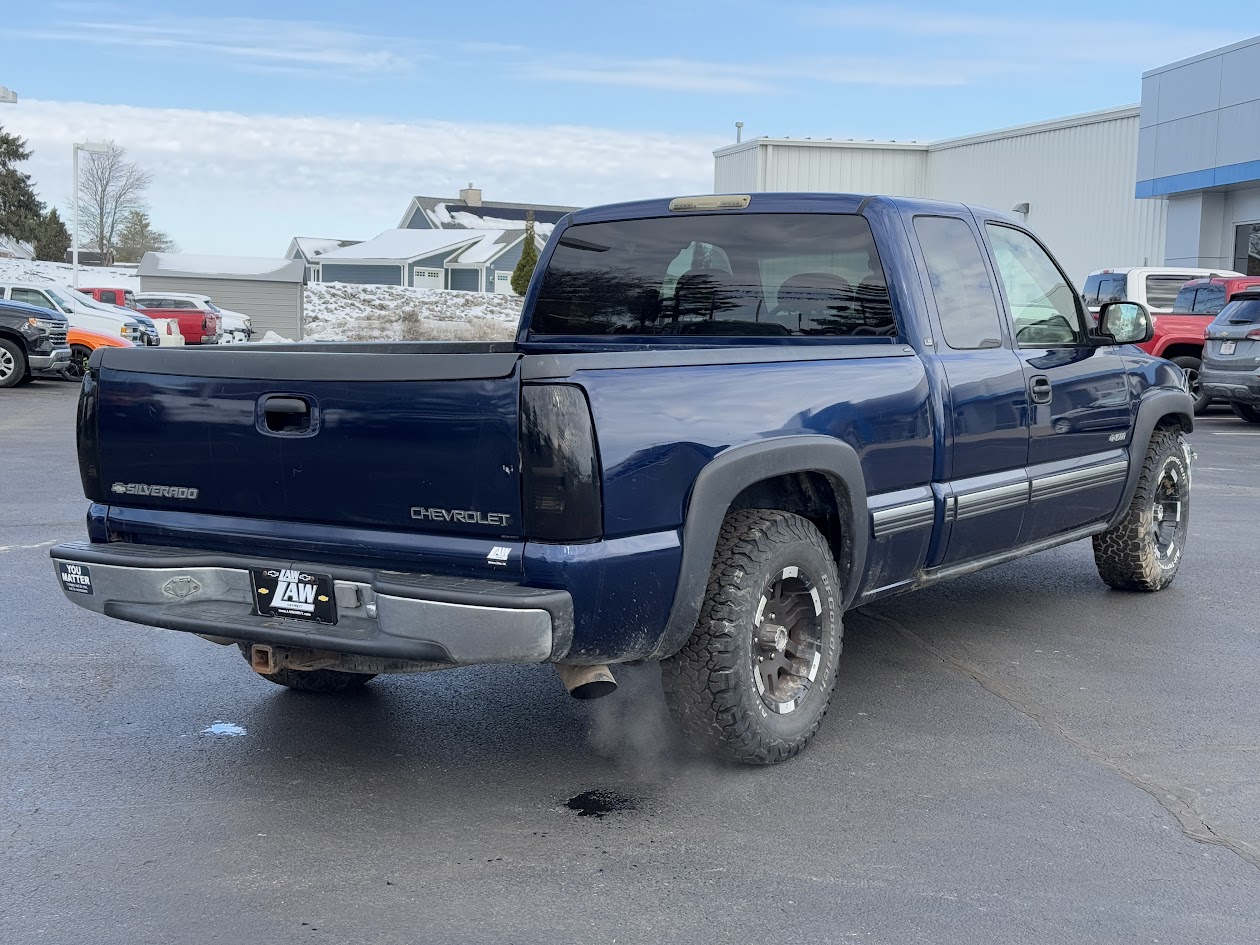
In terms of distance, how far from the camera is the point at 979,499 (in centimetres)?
543

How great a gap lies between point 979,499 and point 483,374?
246cm

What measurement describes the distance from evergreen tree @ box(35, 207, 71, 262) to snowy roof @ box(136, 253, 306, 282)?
2566 cm

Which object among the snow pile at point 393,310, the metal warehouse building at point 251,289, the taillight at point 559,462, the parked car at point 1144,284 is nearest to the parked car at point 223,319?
the snow pile at point 393,310

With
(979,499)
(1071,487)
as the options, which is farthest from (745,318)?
(1071,487)

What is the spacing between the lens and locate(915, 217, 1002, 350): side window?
214 inches

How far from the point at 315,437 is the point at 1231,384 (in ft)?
50.6

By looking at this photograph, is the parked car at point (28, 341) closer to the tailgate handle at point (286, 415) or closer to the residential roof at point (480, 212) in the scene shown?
the tailgate handle at point (286, 415)

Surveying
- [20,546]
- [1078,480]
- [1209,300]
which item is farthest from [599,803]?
[1209,300]

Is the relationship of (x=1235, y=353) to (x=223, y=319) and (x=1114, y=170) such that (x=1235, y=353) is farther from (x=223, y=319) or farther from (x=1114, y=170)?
(x=223, y=319)

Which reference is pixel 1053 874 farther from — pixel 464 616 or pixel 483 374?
pixel 483 374

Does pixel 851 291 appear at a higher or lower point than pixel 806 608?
higher

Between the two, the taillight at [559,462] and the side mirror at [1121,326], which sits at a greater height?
the side mirror at [1121,326]

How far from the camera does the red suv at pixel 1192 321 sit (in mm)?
18797

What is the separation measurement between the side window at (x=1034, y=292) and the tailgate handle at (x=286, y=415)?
10.4ft
